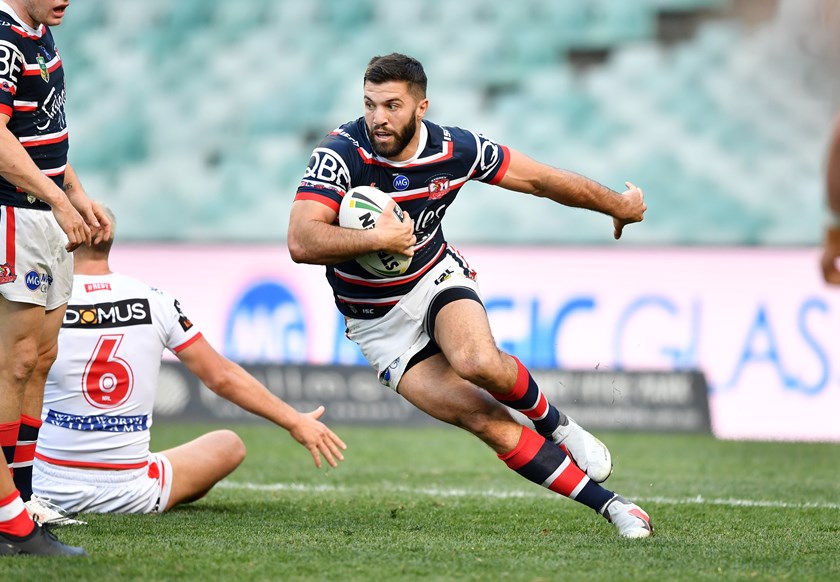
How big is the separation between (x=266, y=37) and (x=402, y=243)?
10808 mm

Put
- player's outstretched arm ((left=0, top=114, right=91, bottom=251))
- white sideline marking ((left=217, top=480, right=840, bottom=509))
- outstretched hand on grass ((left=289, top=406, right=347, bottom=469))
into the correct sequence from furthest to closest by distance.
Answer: white sideline marking ((left=217, top=480, right=840, bottom=509)) < outstretched hand on grass ((left=289, top=406, right=347, bottom=469)) < player's outstretched arm ((left=0, top=114, right=91, bottom=251))

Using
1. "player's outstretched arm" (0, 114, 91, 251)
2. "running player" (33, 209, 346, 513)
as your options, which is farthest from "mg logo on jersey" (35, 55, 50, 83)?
"running player" (33, 209, 346, 513)

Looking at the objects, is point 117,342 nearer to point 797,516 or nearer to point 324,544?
point 324,544

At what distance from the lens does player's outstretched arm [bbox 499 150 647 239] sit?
18.9 feet

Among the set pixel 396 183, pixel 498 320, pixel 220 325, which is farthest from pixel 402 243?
pixel 220 325

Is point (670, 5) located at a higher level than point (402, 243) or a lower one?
higher

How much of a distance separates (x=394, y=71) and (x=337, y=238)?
921 millimetres

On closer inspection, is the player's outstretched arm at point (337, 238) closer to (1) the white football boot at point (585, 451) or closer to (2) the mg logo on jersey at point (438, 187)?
(2) the mg logo on jersey at point (438, 187)

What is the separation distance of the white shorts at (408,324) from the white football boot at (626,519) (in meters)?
1.14

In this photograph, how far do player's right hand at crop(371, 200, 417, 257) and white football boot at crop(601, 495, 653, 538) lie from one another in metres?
1.43

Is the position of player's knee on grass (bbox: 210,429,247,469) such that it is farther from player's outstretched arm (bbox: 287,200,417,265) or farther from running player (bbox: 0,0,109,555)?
player's outstretched arm (bbox: 287,200,417,265)


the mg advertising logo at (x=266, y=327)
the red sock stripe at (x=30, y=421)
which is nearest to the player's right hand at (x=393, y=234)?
the red sock stripe at (x=30, y=421)

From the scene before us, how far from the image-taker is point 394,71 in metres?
5.51

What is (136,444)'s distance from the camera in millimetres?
5672
